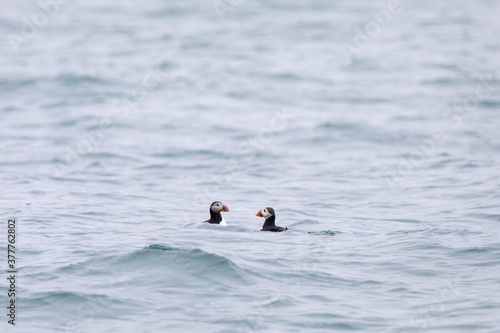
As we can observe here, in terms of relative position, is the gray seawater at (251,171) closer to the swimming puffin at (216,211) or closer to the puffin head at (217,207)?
the swimming puffin at (216,211)

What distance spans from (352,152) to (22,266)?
1539 cm

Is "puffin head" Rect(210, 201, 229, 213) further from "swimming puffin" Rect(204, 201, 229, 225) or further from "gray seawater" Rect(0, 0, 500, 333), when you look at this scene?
"gray seawater" Rect(0, 0, 500, 333)

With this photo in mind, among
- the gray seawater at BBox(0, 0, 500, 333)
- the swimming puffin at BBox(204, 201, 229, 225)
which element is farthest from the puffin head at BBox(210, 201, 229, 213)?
the gray seawater at BBox(0, 0, 500, 333)

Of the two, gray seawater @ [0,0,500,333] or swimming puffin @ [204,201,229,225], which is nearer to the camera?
gray seawater @ [0,0,500,333]

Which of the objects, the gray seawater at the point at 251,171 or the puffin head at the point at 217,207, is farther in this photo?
the puffin head at the point at 217,207

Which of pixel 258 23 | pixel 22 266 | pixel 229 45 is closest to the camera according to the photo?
pixel 22 266

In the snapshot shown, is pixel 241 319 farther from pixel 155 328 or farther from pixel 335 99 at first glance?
pixel 335 99

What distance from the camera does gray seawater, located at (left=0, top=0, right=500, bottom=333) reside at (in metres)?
11.2

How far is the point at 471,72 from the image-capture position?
38.7 m

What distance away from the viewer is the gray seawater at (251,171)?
441 inches

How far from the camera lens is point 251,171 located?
2328 centimetres

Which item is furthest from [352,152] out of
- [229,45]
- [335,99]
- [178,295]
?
[229,45]

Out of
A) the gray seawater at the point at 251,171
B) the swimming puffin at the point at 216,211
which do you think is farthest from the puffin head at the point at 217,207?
the gray seawater at the point at 251,171

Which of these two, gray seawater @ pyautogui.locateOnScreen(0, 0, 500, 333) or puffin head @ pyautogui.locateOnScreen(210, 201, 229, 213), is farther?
puffin head @ pyautogui.locateOnScreen(210, 201, 229, 213)
